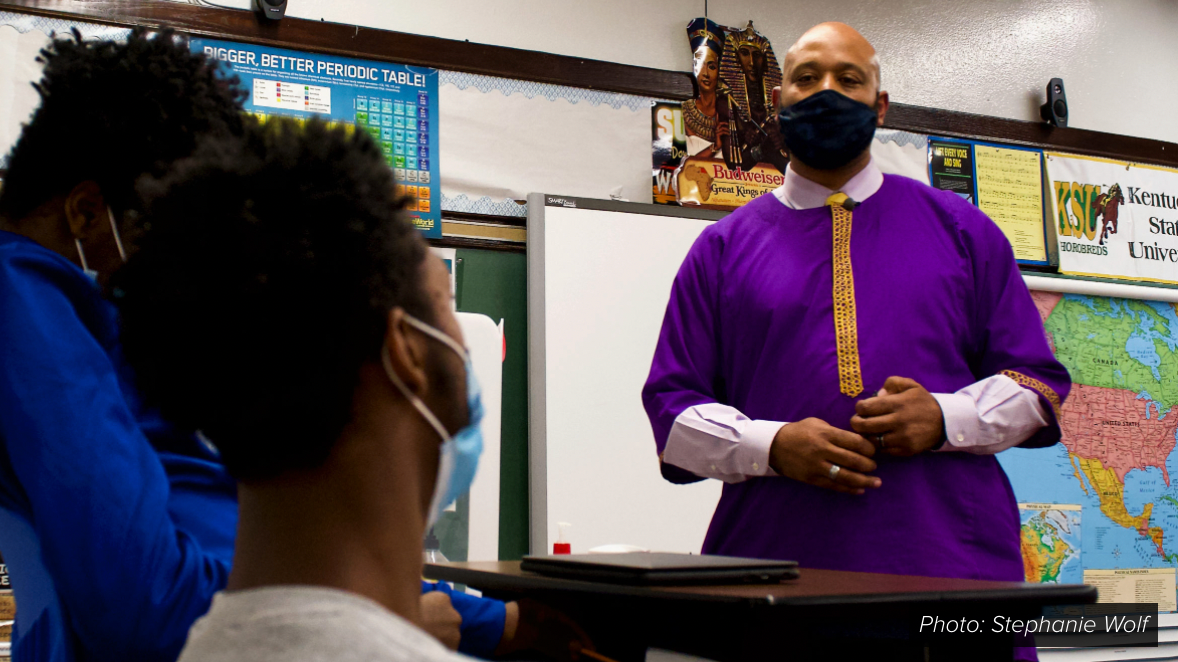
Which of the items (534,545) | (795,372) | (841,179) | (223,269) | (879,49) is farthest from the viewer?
(879,49)

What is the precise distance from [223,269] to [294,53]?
244cm

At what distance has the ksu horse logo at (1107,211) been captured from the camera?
3785 millimetres

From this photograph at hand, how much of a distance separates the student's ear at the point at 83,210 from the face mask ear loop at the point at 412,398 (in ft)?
1.80

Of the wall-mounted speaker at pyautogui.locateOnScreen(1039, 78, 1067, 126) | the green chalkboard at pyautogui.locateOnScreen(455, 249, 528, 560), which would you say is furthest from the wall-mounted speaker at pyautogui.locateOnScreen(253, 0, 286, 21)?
the wall-mounted speaker at pyautogui.locateOnScreen(1039, 78, 1067, 126)

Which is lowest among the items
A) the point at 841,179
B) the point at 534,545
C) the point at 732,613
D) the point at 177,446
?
the point at 534,545

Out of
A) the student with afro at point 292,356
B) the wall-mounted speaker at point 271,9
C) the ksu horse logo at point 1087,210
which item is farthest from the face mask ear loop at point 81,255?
the ksu horse logo at point 1087,210

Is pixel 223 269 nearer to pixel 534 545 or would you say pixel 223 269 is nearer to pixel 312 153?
pixel 312 153

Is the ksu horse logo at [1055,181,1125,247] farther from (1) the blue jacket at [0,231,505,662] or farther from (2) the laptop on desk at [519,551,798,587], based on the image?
(1) the blue jacket at [0,231,505,662]

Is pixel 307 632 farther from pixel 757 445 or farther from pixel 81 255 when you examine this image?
pixel 757 445

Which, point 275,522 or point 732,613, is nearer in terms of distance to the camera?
point 275,522

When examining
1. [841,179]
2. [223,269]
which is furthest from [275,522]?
[841,179]

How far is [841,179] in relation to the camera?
1.63 meters

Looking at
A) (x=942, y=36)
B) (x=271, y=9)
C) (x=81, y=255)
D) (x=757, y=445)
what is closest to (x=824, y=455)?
(x=757, y=445)

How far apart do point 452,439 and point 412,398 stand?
60mm
